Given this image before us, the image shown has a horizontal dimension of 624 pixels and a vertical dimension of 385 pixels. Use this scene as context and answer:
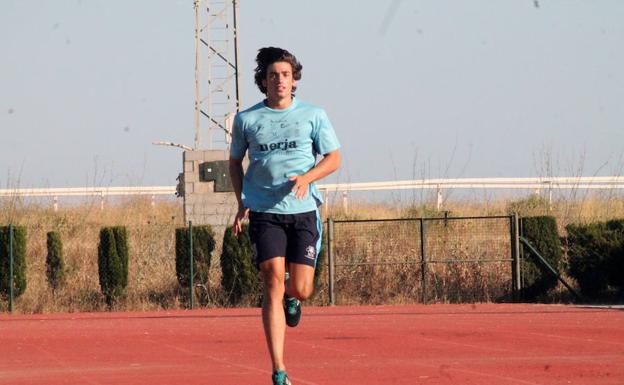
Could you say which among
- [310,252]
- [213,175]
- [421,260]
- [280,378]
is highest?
[213,175]

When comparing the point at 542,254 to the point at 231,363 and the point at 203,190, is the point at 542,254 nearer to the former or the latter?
the point at 203,190

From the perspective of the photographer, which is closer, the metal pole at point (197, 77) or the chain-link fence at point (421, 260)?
the chain-link fence at point (421, 260)

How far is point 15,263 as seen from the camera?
2194cm

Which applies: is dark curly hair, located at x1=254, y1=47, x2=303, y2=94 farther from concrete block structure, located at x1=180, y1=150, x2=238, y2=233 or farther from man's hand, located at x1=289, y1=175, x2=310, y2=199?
concrete block structure, located at x1=180, y1=150, x2=238, y2=233

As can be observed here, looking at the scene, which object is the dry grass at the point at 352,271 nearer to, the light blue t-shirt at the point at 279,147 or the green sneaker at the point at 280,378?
the light blue t-shirt at the point at 279,147

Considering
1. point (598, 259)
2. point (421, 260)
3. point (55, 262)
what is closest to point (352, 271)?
point (421, 260)

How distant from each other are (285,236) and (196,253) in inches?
572

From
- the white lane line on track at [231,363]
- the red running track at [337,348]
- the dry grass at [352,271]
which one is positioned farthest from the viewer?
the dry grass at [352,271]

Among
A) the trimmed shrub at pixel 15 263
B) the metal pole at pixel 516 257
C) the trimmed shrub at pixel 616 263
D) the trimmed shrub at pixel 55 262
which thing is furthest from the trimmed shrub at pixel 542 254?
the trimmed shrub at pixel 15 263

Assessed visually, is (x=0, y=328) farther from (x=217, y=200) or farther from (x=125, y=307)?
(x=217, y=200)

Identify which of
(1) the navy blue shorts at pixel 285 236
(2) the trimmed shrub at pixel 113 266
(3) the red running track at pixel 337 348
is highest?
(1) the navy blue shorts at pixel 285 236

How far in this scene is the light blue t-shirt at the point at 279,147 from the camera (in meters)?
8.05

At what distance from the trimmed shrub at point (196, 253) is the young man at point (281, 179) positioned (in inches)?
561

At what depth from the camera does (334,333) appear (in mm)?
14648
